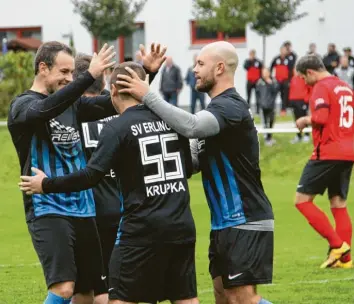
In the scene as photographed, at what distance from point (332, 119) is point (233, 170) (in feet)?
16.8

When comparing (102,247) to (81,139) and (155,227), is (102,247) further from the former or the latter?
(155,227)

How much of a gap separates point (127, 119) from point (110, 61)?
0.63 metres

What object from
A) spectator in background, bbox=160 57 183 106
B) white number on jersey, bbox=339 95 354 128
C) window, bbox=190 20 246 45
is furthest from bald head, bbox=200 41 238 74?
window, bbox=190 20 246 45

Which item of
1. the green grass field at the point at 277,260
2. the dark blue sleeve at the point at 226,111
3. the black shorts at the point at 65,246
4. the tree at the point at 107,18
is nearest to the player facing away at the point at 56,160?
the black shorts at the point at 65,246

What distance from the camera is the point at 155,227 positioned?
24.2 ft

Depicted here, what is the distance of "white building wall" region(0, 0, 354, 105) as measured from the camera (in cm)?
4266

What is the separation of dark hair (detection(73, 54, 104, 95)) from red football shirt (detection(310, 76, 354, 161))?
12.6ft

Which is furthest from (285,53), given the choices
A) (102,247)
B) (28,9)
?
(102,247)

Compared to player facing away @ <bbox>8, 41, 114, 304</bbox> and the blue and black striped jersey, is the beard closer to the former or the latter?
player facing away @ <bbox>8, 41, 114, 304</bbox>

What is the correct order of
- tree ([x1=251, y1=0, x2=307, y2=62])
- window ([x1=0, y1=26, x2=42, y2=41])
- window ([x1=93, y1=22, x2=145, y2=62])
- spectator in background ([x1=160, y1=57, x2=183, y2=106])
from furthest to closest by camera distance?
window ([x1=0, y1=26, x2=42, y2=41]) → window ([x1=93, y1=22, x2=145, y2=62]) → tree ([x1=251, y1=0, x2=307, y2=62]) → spectator in background ([x1=160, y1=57, x2=183, y2=106])

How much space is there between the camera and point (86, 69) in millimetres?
9117

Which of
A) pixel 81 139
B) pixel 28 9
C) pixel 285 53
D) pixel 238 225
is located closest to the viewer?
pixel 238 225

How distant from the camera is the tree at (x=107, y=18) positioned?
39750 mm

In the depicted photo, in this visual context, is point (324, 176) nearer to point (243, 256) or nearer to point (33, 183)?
point (243, 256)
